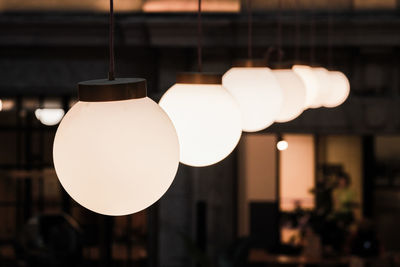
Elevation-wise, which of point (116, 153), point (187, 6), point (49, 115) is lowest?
point (49, 115)

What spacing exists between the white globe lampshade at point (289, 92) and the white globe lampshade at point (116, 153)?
175cm

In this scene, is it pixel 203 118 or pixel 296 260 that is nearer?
pixel 203 118

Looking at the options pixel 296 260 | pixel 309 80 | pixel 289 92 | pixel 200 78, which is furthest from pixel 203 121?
pixel 296 260

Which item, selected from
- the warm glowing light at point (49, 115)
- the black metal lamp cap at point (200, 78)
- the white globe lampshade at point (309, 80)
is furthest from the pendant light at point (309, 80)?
the warm glowing light at point (49, 115)

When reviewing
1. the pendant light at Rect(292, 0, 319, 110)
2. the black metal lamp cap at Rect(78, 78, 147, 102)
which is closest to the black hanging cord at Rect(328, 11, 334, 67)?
the pendant light at Rect(292, 0, 319, 110)

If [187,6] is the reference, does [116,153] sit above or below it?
below

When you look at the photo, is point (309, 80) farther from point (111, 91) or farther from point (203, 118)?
point (111, 91)

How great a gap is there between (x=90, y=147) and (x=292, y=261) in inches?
321

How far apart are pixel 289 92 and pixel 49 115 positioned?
6.13 m

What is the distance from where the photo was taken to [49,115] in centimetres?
904

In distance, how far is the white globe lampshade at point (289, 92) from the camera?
10.8 feet

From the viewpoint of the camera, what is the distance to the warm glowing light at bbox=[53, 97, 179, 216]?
1.51 m

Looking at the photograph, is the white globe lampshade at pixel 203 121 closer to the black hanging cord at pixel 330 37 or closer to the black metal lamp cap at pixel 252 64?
the black metal lamp cap at pixel 252 64

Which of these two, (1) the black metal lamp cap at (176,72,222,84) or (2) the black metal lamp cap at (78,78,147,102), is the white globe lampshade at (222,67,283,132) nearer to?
(1) the black metal lamp cap at (176,72,222,84)
